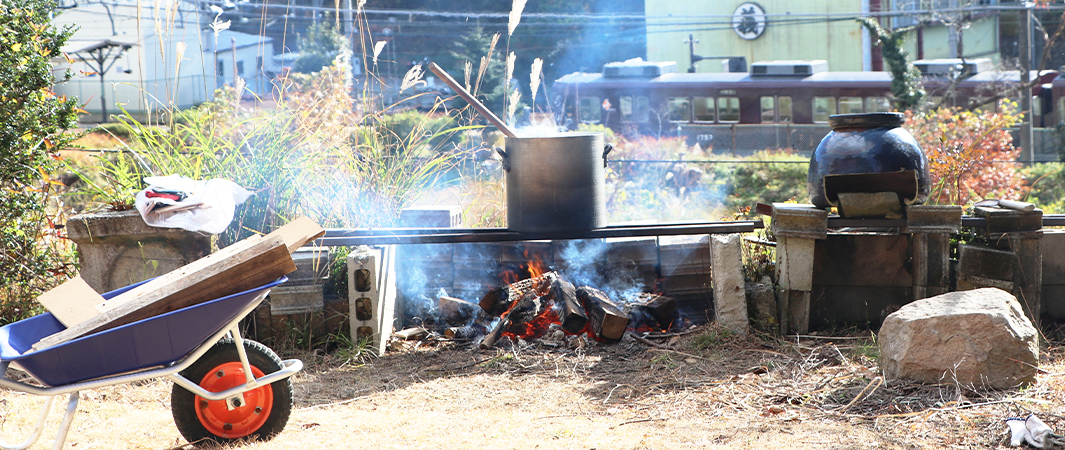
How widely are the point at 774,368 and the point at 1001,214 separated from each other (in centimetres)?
174

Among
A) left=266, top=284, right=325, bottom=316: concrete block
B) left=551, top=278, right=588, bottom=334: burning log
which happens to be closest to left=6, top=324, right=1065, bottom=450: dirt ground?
left=551, top=278, right=588, bottom=334: burning log

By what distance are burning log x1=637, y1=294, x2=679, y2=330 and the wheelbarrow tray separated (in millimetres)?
2684

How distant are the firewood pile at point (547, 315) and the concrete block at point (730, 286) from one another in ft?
1.25

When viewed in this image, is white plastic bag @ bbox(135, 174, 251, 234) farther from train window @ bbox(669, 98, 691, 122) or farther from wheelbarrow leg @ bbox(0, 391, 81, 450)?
train window @ bbox(669, 98, 691, 122)

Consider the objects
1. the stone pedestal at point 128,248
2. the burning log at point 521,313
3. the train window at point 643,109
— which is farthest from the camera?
the train window at point 643,109

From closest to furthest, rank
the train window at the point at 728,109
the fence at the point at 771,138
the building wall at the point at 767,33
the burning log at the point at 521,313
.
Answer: the burning log at the point at 521,313 < the fence at the point at 771,138 < the train window at the point at 728,109 < the building wall at the point at 767,33

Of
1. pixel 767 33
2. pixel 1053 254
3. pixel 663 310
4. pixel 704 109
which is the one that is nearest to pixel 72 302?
pixel 663 310

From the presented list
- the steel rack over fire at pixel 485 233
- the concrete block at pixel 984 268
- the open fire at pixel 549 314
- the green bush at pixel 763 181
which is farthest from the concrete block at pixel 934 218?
the green bush at pixel 763 181

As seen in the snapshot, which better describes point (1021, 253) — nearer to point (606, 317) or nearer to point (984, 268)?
point (984, 268)

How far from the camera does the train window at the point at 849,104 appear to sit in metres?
19.4

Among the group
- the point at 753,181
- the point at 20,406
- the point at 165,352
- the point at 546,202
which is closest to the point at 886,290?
the point at 546,202

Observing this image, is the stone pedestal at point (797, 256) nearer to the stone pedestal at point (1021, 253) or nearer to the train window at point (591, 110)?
the stone pedestal at point (1021, 253)

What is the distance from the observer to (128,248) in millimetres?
4410

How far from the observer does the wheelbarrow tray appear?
2473 millimetres
